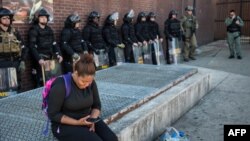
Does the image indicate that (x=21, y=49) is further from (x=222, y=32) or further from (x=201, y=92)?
(x=222, y=32)

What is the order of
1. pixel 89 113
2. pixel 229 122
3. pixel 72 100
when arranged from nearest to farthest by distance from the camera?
pixel 72 100, pixel 89 113, pixel 229 122

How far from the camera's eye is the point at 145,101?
4.93 meters

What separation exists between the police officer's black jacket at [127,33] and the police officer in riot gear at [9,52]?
3830 mm

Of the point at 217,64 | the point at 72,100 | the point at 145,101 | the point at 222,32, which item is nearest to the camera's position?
the point at 72,100

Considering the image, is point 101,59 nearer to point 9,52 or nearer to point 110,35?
point 110,35

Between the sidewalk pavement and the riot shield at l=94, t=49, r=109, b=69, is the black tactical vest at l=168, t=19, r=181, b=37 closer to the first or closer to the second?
the sidewalk pavement

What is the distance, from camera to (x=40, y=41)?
251 inches

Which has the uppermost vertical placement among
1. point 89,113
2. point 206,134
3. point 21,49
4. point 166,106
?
point 21,49

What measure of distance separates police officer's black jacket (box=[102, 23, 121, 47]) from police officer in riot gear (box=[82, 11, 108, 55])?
1.27ft

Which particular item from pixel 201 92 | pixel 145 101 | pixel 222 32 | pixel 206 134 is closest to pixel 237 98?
pixel 201 92

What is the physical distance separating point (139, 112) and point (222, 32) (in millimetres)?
17501

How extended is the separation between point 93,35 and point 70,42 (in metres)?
0.88

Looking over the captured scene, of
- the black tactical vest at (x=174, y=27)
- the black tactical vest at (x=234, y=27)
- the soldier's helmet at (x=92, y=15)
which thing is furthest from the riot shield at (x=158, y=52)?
the black tactical vest at (x=234, y=27)

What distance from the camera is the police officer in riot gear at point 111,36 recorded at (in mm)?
8523
